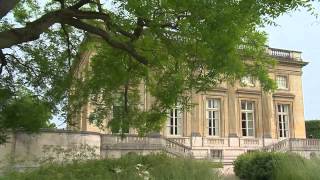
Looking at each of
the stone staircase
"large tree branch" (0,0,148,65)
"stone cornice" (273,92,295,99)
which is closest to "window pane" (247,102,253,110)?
"stone cornice" (273,92,295,99)

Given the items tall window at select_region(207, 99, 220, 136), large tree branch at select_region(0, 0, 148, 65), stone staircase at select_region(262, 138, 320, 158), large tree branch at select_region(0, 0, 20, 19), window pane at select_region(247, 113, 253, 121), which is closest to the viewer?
large tree branch at select_region(0, 0, 20, 19)

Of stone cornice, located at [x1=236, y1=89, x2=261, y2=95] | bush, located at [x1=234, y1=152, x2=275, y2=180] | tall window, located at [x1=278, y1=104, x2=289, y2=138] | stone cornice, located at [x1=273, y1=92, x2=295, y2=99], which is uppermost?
stone cornice, located at [x1=236, y1=89, x2=261, y2=95]

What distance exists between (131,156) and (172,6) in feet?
14.0

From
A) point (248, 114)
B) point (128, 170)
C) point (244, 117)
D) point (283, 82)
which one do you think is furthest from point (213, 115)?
point (128, 170)

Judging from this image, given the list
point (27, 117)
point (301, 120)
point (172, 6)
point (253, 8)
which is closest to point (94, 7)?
A: point (27, 117)

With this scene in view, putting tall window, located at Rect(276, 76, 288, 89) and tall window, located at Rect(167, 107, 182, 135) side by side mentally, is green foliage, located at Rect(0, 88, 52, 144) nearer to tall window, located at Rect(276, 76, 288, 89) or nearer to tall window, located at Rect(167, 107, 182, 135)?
tall window, located at Rect(167, 107, 182, 135)

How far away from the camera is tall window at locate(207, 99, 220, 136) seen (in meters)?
34.3

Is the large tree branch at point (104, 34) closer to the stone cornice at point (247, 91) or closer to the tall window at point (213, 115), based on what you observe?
the tall window at point (213, 115)

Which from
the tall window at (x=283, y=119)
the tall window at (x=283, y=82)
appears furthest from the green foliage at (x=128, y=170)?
the tall window at (x=283, y=82)

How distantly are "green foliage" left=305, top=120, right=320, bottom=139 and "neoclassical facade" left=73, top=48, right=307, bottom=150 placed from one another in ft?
13.9

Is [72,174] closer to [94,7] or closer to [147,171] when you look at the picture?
[147,171]

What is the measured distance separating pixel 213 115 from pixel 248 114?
9.33 feet

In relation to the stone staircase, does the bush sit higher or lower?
lower

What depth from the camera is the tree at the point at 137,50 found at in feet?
26.3
